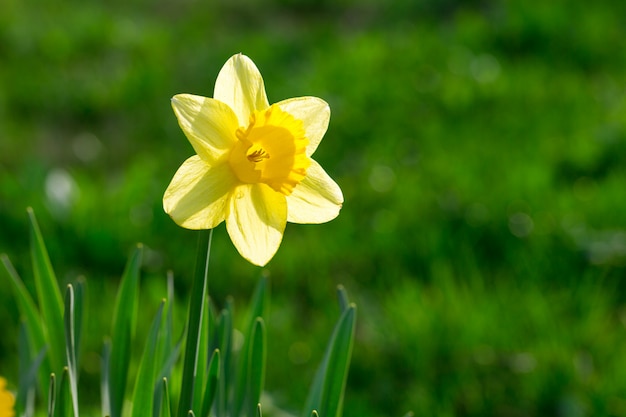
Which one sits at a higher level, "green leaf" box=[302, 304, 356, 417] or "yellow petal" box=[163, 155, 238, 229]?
"yellow petal" box=[163, 155, 238, 229]

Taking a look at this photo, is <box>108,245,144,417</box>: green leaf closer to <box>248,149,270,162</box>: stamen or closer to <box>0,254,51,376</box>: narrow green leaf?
<box>0,254,51,376</box>: narrow green leaf

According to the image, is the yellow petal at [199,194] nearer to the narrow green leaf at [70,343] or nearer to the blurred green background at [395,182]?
the narrow green leaf at [70,343]

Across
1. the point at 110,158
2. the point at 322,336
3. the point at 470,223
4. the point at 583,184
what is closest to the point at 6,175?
the point at 110,158

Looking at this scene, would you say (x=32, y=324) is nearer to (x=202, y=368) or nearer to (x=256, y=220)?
(x=202, y=368)

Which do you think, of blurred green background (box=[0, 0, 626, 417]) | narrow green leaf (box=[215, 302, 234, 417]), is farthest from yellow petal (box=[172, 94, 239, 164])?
blurred green background (box=[0, 0, 626, 417])

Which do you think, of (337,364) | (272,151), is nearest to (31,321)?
(337,364)

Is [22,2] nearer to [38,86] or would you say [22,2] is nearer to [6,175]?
[38,86]
